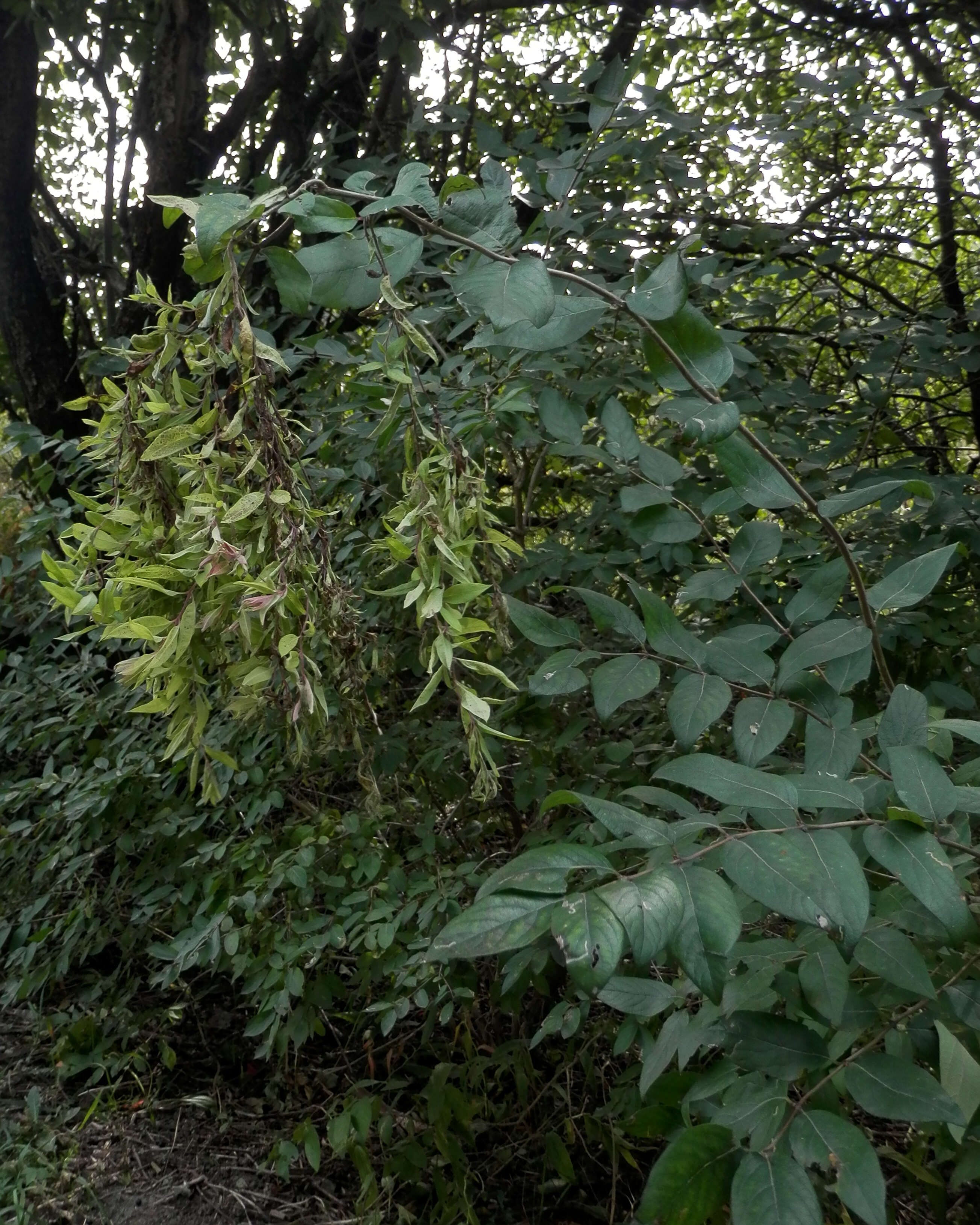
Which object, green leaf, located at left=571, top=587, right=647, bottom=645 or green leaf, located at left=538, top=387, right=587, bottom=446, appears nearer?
green leaf, located at left=571, top=587, right=647, bottom=645

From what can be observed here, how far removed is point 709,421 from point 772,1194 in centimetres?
75

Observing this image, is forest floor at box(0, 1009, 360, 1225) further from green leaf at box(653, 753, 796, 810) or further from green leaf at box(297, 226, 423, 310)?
green leaf at box(297, 226, 423, 310)

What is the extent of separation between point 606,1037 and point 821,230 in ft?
9.02

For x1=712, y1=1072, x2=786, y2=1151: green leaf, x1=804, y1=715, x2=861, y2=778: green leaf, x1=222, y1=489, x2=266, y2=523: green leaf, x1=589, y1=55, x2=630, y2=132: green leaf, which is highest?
x1=589, y1=55, x2=630, y2=132: green leaf

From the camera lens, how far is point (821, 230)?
346cm

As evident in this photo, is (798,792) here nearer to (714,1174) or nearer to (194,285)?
(714,1174)

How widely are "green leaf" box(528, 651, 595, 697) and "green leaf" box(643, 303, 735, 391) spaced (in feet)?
1.23

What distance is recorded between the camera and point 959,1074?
3.28 feet

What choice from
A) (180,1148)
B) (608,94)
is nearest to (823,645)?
(608,94)

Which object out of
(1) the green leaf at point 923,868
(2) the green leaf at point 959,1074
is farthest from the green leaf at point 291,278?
(2) the green leaf at point 959,1074

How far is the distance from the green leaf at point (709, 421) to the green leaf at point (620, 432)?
365 millimetres

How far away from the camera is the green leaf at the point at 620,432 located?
1.52 meters

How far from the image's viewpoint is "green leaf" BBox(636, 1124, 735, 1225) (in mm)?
813

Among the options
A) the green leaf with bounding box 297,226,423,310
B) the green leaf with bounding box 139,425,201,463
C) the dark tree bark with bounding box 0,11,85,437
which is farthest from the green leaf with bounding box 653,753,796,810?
the dark tree bark with bounding box 0,11,85,437
